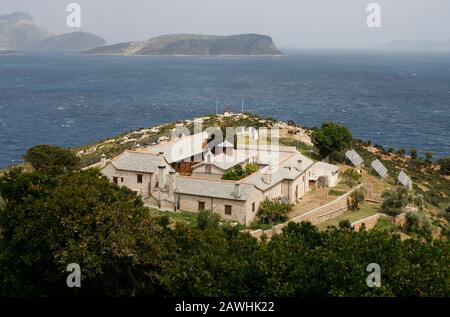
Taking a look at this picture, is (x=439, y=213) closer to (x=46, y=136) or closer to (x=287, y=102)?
(x=46, y=136)

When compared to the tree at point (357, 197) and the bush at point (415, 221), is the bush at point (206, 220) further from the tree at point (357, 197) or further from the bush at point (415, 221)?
the bush at point (415, 221)

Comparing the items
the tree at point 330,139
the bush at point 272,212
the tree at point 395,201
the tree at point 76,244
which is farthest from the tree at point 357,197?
the tree at point 76,244

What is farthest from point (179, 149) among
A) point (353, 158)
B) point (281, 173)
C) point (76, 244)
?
point (76, 244)

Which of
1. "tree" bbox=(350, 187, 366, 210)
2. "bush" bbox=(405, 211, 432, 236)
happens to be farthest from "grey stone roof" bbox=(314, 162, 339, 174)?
"bush" bbox=(405, 211, 432, 236)

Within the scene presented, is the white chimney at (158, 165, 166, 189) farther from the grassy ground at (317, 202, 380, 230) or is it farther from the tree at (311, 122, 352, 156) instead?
the tree at (311, 122, 352, 156)

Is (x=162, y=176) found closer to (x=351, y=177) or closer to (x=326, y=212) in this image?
(x=326, y=212)
